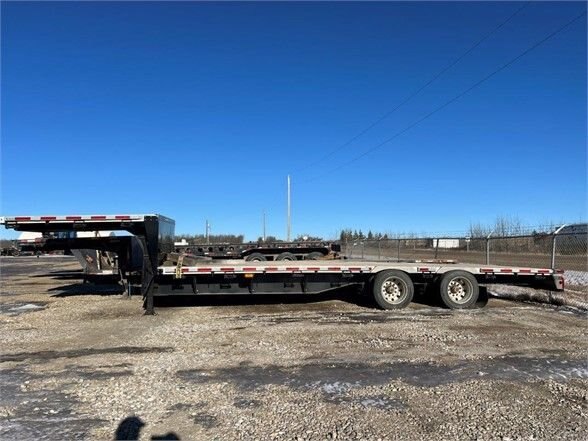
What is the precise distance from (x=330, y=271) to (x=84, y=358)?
613cm

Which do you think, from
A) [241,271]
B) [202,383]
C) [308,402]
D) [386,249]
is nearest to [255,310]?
[241,271]

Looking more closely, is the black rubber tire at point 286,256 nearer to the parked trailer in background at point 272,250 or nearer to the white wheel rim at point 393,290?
the parked trailer in background at point 272,250

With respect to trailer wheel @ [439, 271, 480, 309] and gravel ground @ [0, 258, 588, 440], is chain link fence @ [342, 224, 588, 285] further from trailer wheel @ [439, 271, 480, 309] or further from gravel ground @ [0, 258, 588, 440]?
gravel ground @ [0, 258, 588, 440]

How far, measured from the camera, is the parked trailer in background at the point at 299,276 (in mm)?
11461

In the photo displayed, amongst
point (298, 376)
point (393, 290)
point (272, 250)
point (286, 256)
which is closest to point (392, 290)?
point (393, 290)

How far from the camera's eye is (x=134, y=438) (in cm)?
451

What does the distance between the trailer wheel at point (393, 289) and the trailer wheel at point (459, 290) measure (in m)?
0.79

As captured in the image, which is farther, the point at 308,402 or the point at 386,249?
the point at 386,249

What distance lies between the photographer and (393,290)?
476 inches

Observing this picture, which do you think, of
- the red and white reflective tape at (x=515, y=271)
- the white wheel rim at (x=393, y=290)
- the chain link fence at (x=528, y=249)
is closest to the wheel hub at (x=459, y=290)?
the red and white reflective tape at (x=515, y=271)

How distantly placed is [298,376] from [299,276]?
5912mm

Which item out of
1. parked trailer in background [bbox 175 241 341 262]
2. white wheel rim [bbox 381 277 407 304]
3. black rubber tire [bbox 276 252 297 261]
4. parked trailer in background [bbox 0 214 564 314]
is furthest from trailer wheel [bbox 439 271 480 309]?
parked trailer in background [bbox 175 241 341 262]

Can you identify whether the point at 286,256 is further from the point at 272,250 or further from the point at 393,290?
the point at 393,290

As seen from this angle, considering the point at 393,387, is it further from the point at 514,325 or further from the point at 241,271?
the point at 241,271
